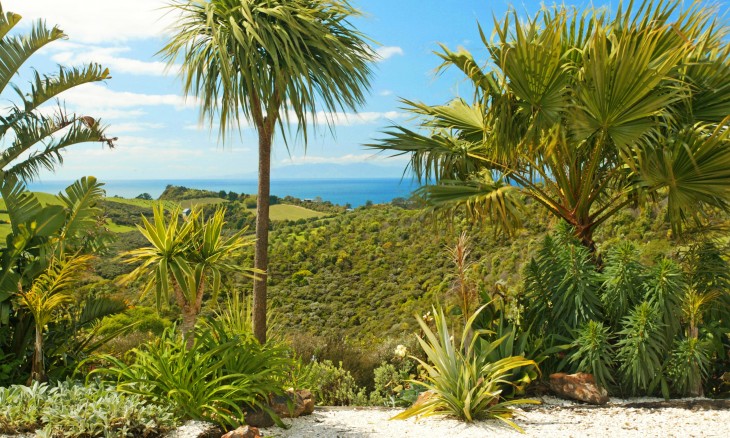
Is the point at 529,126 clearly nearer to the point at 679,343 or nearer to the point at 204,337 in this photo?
the point at 679,343

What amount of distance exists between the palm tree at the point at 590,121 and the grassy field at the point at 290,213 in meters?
26.0

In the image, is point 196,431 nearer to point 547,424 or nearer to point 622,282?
point 547,424

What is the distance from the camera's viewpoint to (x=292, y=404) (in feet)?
15.3

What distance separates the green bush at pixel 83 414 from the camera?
3.83 m

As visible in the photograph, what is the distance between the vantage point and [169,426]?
402 centimetres

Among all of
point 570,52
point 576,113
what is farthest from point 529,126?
point 570,52

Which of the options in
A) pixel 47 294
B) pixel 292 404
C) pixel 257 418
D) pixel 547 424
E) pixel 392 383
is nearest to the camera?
pixel 257 418

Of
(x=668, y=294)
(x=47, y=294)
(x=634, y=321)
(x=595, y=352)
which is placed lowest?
(x=595, y=352)

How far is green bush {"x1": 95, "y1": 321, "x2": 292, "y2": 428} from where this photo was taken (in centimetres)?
425

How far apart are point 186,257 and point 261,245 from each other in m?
2.12

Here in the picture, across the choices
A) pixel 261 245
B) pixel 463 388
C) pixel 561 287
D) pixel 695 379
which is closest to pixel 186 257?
pixel 261 245

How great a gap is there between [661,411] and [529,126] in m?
2.86

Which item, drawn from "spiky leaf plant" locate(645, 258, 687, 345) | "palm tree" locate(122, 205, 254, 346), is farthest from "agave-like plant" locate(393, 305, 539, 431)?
"palm tree" locate(122, 205, 254, 346)

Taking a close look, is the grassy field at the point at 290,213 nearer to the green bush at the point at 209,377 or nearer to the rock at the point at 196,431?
the green bush at the point at 209,377
